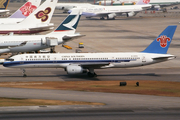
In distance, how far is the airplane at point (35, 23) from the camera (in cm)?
7575

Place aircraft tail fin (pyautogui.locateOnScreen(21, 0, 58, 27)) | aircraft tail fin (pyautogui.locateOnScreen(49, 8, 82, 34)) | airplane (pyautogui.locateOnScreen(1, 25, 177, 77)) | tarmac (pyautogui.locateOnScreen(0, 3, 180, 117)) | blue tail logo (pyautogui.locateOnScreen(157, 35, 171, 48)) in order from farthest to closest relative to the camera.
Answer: aircraft tail fin (pyautogui.locateOnScreen(21, 0, 58, 27)) → aircraft tail fin (pyautogui.locateOnScreen(49, 8, 82, 34)) → blue tail logo (pyautogui.locateOnScreen(157, 35, 171, 48)) → airplane (pyautogui.locateOnScreen(1, 25, 177, 77)) → tarmac (pyautogui.locateOnScreen(0, 3, 180, 117))

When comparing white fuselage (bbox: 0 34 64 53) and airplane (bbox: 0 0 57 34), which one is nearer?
white fuselage (bbox: 0 34 64 53)

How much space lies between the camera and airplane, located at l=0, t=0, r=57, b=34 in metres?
75.8

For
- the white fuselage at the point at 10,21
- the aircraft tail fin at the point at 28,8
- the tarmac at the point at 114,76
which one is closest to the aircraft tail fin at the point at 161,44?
the tarmac at the point at 114,76

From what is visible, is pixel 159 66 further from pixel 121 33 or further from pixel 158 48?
pixel 121 33

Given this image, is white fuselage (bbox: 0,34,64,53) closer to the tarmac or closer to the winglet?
the winglet

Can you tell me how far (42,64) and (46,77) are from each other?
2405 mm

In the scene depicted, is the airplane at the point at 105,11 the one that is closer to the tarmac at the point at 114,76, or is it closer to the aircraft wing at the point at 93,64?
the tarmac at the point at 114,76

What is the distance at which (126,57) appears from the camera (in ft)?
163

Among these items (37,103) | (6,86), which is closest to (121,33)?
(6,86)

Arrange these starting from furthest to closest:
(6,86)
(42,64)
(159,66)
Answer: (159,66) → (42,64) → (6,86)

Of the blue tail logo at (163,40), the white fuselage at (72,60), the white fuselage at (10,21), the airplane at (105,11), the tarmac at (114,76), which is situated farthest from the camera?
the airplane at (105,11)

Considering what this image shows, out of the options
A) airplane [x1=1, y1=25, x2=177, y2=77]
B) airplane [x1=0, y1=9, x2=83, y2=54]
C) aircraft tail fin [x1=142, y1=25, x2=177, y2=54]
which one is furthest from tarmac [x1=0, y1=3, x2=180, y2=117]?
airplane [x1=0, y1=9, x2=83, y2=54]

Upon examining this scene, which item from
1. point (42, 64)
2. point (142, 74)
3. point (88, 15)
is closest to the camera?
point (42, 64)
